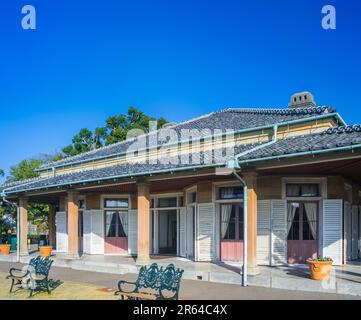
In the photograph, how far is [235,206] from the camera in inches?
528

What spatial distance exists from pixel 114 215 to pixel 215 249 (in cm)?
564

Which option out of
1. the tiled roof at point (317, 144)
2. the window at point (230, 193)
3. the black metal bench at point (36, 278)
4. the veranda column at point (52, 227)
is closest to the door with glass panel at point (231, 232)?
the window at point (230, 193)

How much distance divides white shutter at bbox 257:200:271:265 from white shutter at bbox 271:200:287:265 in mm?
116

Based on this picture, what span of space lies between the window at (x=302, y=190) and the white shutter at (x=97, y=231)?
322 inches

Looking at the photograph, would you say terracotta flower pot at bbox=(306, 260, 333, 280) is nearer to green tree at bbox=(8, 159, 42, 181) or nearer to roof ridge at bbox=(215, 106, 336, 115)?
roof ridge at bbox=(215, 106, 336, 115)

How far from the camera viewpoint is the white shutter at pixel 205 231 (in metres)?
13.7

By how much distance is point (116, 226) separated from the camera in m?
17.8

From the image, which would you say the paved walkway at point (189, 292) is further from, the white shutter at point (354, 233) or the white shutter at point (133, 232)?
the white shutter at point (354, 233)

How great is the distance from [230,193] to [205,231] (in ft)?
4.97

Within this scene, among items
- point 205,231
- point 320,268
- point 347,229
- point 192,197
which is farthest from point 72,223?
point 347,229

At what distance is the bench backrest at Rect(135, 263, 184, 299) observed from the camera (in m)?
8.26

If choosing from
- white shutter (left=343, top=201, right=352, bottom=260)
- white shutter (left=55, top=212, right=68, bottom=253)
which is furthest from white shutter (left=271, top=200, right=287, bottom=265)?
→ white shutter (left=55, top=212, right=68, bottom=253)
